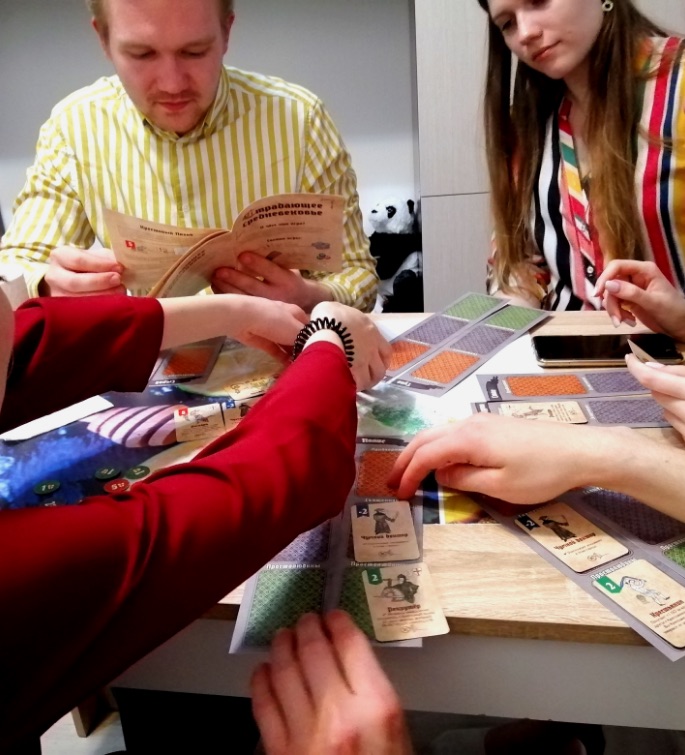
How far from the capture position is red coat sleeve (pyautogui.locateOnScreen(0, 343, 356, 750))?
0.41 metres

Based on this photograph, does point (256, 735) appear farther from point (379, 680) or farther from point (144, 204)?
point (144, 204)

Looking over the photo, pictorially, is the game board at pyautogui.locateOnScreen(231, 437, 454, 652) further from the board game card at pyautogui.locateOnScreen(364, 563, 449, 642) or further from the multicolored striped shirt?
the multicolored striped shirt

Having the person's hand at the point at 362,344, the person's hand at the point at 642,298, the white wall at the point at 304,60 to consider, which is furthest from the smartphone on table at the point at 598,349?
the white wall at the point at 304,60

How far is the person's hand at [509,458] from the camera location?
61 centimetres

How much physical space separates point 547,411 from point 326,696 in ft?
1.46

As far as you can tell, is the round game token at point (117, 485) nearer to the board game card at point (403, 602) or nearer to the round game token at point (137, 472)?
the round game token at point (137, 472)

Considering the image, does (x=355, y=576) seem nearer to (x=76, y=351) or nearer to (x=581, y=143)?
(x=76, y=351)

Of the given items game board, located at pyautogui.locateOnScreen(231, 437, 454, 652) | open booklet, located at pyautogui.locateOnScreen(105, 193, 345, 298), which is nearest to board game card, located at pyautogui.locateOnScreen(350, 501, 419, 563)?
game board, located at pyautogui.locateOnScreen(231, 437, 454, 652)

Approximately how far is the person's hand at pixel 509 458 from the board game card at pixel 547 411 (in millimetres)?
123

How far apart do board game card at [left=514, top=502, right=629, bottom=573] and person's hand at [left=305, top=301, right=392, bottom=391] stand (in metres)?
0.29

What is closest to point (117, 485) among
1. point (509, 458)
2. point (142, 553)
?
point (142, 553)

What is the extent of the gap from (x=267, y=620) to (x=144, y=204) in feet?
3.56

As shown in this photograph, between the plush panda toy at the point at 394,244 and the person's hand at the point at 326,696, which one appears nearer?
the person's hand at the point at 326,696

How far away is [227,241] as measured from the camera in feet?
3.22
